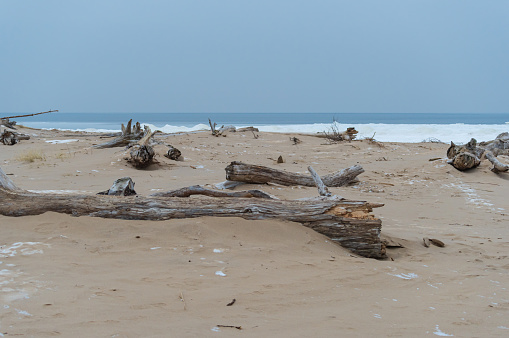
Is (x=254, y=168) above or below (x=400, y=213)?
above

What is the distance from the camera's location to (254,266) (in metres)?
3.56

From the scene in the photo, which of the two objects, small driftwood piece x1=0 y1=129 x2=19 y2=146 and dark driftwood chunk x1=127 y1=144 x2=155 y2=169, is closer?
dark driftwood chunk x1=127 y1=144 x2=155 y2=169

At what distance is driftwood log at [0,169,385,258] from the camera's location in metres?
4.34

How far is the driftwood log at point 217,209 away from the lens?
4.34 m

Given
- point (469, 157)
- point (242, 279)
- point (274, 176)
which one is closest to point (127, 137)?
point (274, 176)

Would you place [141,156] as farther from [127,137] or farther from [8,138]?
[8,138]

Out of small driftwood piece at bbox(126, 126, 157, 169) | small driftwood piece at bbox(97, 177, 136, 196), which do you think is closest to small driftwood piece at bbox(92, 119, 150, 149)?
small driftwood piece at bbox(126, 126, 157, 169)

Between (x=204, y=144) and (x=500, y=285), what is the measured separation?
1183 centimetres

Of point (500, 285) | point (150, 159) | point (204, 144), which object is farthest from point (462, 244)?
point (204, 144)

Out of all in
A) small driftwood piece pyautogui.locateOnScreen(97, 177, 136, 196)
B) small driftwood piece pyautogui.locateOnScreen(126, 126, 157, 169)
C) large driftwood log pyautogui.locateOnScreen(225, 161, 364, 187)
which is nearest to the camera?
small driftwood piece pyautogui.locateOnScreen(97, 177, 136, 196)

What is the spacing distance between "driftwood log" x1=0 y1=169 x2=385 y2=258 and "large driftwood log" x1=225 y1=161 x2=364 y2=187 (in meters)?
2.44

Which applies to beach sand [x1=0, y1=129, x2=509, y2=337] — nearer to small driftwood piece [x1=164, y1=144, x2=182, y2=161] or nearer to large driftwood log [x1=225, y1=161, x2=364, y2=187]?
large driftwood log [x1=225, y1=161, x2=364, y2=187]

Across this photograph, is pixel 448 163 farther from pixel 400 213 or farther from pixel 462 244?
pixel 462 244

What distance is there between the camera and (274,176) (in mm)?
7617
